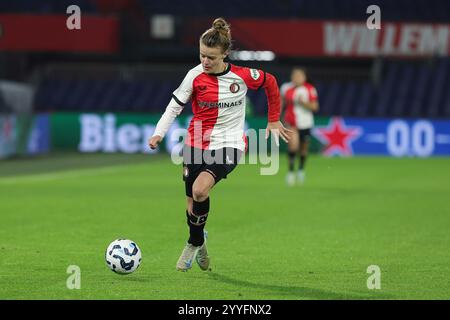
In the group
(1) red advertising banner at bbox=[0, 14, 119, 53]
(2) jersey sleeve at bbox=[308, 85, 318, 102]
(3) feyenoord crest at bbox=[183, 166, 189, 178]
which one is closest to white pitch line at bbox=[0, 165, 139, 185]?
(2) jersey sleeve at bbox=[308, 85, 318, 102]

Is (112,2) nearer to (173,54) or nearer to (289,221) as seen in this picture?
(173,54)

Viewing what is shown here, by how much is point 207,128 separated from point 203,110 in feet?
0.57

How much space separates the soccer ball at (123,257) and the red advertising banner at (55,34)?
28.4 meters

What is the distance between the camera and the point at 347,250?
433 inches

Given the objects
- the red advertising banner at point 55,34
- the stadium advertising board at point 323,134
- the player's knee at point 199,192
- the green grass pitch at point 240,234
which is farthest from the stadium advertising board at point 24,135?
the player's knee at point 199,192

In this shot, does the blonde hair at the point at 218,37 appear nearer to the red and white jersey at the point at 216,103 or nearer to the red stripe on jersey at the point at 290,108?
the red and white jersey at the point at 216,103

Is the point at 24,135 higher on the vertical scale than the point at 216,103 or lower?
lower

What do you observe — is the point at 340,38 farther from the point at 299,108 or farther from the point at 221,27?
the point at 221,27

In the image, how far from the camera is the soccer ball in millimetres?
8844

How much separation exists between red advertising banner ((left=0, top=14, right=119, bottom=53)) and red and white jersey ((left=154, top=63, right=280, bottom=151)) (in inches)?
1094

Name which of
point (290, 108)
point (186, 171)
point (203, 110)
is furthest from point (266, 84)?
point (290, 108)

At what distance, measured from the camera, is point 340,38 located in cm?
3628

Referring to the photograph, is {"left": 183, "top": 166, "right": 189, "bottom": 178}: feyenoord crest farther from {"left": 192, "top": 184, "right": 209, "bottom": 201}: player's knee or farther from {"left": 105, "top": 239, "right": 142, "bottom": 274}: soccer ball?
{"left": 105, "top": 239, "right": 142, "bottom": 274}: soccer ball
